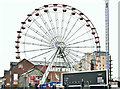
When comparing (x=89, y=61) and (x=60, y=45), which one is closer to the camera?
(x=60, y=45)

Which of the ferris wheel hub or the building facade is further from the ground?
the ferris wheel hub

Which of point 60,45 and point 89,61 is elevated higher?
point 60,45

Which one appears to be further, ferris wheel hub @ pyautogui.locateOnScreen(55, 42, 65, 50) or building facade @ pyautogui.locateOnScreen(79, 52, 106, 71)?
building facade @ pyautogui.locateOnScreen(79, 52, 106, 71)

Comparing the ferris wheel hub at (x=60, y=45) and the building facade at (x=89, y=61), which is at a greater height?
the ferris wheel hub at (x=60, y=45)

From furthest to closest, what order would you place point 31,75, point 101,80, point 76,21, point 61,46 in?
1. point 31,75
2. point 76,21
3. point 61,46
4. point 101,80

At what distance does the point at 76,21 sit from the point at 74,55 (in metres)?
5.19

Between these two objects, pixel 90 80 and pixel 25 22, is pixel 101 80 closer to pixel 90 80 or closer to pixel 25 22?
pixel 90 80

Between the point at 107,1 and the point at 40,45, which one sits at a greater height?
the point at 107,1

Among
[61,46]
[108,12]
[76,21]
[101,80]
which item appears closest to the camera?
[101,80]

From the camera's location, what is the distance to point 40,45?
42656mm

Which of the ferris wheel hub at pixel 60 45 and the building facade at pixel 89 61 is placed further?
the building facade at pixel 89 61

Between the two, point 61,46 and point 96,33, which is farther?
point 96,33

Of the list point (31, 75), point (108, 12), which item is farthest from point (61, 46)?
point (108, 12)

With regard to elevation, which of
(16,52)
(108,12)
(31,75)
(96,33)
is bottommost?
(31,75)
